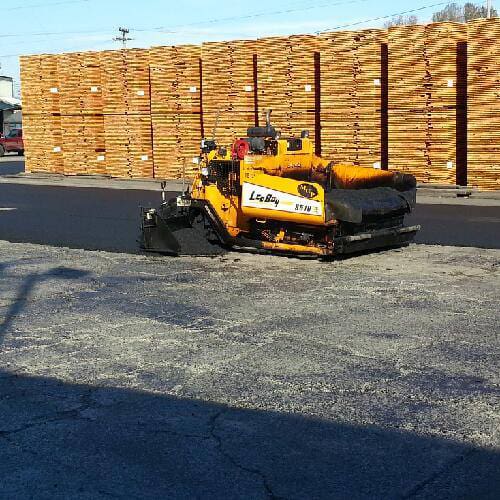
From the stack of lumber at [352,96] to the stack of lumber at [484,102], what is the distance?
2502 millimetres

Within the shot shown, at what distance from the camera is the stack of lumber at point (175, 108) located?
2581 centimetres

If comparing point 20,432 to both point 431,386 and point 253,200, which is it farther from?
point 253,200

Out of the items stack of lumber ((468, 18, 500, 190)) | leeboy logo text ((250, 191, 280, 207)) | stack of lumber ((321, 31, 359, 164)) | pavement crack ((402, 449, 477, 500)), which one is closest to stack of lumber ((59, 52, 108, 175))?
stack of lumber ((321, 31, 359, 164))

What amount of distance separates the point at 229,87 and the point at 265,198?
13.2 metres

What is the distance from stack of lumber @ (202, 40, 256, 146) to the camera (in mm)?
24391

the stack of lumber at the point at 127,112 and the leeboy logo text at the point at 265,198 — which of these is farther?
the stack of lumber at the point at 127,112

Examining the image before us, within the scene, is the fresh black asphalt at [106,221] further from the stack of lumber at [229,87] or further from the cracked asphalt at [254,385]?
the cracked asphalt at [254,385]

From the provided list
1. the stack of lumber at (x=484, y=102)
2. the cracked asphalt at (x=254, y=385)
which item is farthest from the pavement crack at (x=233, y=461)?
the stack of lumber at (x=484, y=102)

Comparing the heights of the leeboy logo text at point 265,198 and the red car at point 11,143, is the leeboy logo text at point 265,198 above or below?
below

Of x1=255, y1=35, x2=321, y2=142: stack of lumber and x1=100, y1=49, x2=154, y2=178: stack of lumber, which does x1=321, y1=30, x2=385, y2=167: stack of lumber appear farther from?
x1=100, y1=49, x2=154, y2=178: stack of lumber

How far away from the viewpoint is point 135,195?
23594 millimetres

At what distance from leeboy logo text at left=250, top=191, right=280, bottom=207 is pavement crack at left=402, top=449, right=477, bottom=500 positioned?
23.1ft

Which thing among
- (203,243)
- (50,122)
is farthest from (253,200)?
(50,122)

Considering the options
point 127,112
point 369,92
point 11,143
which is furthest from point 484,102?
point 11,143
